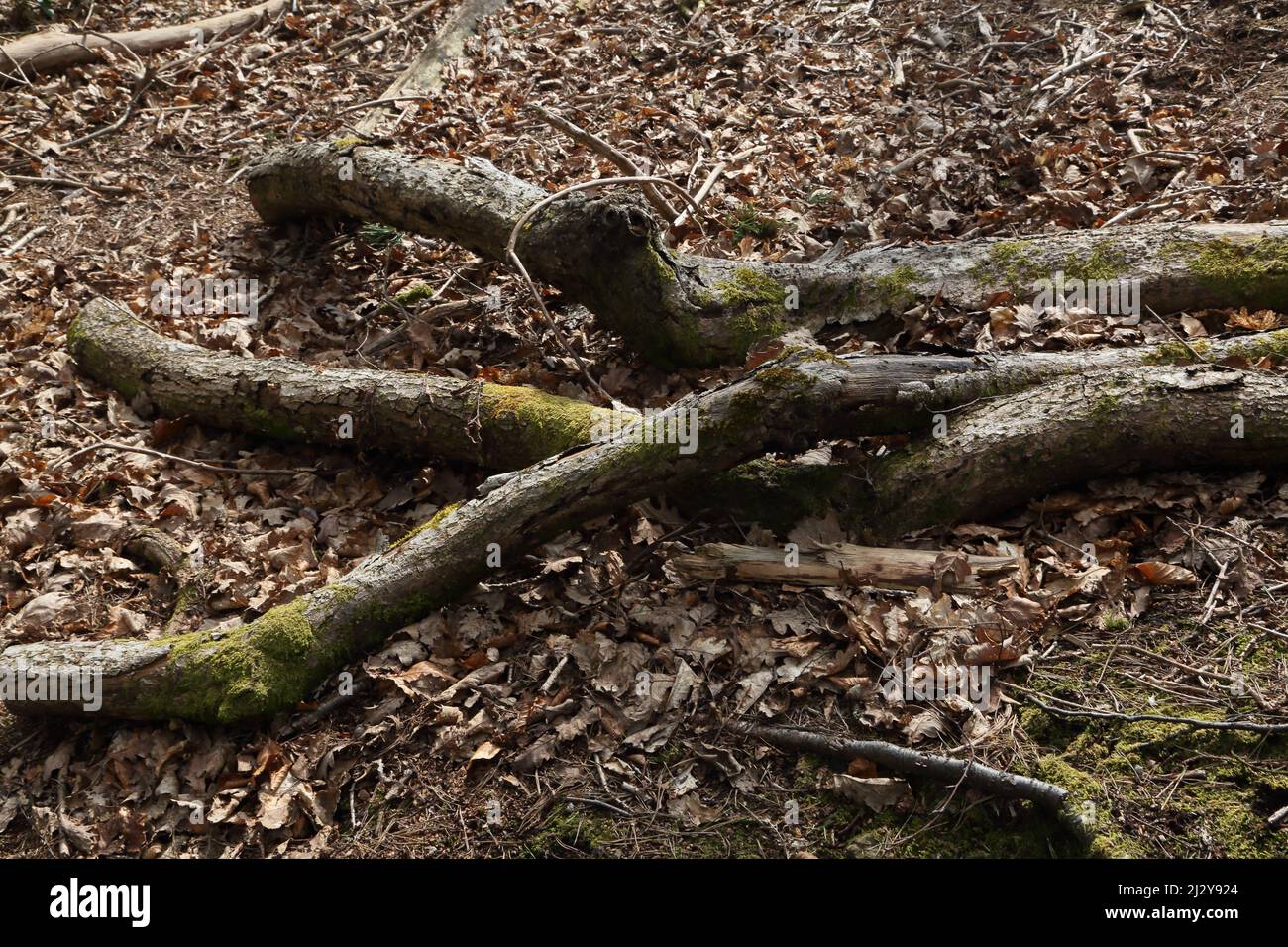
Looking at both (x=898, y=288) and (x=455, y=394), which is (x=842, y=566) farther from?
(x=455, y=394)

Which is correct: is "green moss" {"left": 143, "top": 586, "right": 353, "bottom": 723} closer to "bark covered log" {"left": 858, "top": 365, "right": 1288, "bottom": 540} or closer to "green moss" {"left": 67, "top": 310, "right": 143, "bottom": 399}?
"green moss" {"left": 67, "top": 310, "right": 143, "bottom": 399}

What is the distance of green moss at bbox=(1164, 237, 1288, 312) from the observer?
16.8ft

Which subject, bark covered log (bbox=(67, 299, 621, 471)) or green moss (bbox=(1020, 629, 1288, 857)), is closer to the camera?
green moss (bbox=(1020, 629, 1288, 857))

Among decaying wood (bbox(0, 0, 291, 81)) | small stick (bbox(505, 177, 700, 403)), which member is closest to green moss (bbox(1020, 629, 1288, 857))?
small stick (bbox(505, 177, 700, 403))

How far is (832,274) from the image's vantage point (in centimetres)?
555

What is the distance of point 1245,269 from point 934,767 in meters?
3.53

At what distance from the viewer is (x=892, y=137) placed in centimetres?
760

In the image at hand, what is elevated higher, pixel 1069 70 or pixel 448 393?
pixel 1069 70

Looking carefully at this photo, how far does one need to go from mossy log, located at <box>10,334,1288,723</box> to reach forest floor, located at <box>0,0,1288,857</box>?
0.18 m

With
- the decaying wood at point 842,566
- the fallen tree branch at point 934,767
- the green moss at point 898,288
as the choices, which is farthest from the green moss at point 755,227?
the fallen tree branch at point 934,767

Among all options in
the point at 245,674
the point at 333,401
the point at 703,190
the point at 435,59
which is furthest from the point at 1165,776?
the point at 435,59

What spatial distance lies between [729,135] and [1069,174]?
108 inches
